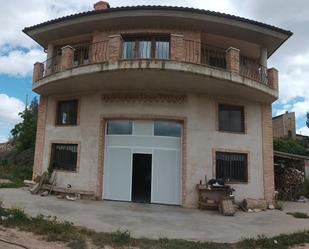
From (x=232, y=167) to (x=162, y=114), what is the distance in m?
3.92

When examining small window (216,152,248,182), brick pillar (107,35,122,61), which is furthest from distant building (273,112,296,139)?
brick pillar (107,35,122,61)

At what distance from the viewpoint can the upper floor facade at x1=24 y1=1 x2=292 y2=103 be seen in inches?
512

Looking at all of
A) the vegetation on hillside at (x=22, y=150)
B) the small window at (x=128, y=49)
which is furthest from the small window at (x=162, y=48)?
the vegetation on hillside at (x=22, y=150)

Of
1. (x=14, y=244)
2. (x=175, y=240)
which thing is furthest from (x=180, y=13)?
(x=14, y=244)

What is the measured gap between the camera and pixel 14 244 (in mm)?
6863

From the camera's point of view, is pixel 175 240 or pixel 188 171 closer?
pixel 175 240

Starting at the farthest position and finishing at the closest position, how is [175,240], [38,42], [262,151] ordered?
[38,42] → [262,151] → [175,240]

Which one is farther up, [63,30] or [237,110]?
[63,30]

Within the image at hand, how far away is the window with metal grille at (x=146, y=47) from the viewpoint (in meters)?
14.6

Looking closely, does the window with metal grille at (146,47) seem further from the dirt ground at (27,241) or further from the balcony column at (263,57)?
the dirt ground at (27,241)

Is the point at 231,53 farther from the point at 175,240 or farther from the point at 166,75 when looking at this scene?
the point at 175,240

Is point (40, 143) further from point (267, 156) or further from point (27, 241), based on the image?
point (267, 156)

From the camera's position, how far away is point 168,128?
14641mm

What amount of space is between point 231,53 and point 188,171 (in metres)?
5.21
